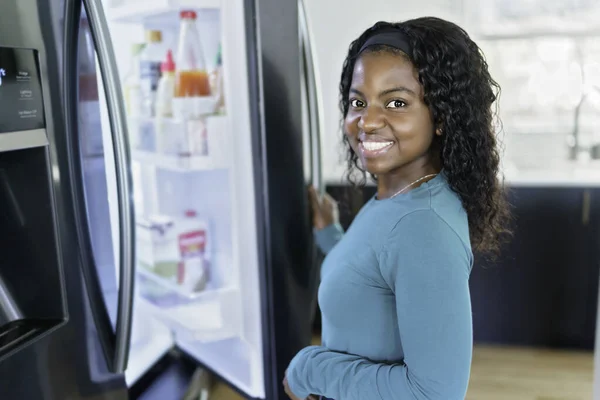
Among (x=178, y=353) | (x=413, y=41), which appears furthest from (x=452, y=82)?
(x=178, y=353)

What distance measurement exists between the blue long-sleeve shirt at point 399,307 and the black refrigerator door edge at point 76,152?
43 centimetres

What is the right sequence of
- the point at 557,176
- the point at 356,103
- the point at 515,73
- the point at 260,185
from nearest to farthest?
1. the point at 356,103
2. the point at 260,185
3. the point at 557,176
4. the point at 515,73

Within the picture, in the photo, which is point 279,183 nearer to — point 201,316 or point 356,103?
point 356,103

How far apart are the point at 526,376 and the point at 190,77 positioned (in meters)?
1.91

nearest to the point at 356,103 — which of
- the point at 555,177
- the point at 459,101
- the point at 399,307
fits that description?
the point at 459,101

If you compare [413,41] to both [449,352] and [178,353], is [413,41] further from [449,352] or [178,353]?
[178,353]

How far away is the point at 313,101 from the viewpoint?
58.7 inches

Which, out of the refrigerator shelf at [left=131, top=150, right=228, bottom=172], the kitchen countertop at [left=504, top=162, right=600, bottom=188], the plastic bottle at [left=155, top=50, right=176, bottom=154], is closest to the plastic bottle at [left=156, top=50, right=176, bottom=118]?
the plastic bottle at [left=155, top=50, right=176, bottom=154]

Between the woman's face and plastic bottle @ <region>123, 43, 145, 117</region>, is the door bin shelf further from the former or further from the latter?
the woman's face

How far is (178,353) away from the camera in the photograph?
2088 mm

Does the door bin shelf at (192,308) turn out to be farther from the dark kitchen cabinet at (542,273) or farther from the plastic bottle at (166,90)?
the dark kitchen cabinet at (542,273)

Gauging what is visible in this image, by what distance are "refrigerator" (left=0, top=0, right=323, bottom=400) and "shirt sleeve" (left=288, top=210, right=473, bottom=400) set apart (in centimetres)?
57

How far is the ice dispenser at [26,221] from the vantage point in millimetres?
829

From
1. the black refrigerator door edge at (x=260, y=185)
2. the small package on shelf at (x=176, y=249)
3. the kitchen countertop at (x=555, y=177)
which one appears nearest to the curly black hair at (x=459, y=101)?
the black refrigerator door edge at (x=260, y=185)
